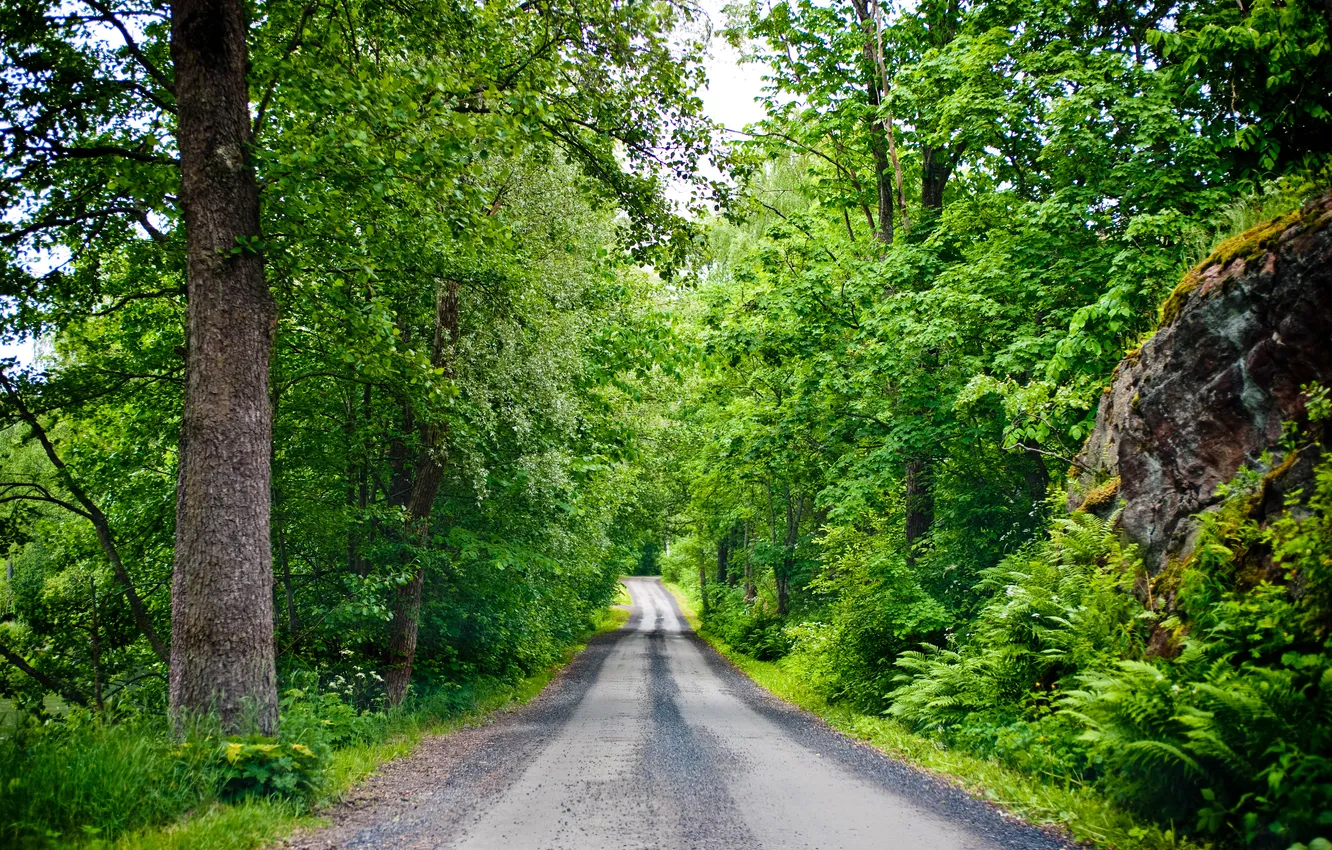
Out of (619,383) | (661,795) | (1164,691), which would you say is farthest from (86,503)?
(1164,691)

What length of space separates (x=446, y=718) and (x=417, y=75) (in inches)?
339

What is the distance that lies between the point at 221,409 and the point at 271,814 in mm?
3071

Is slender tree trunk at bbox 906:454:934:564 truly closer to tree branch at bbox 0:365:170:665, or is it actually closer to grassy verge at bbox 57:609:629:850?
grassy verge at bbox 57:609:629:850

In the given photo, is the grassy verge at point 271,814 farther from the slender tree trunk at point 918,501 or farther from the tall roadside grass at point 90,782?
the slender tree trunk at point 918,501

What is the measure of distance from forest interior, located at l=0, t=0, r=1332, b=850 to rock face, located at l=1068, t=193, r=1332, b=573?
4cm

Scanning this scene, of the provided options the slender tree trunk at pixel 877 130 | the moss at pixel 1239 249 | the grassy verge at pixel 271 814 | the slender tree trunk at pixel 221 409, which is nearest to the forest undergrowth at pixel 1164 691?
the moss at pixel 1239 249

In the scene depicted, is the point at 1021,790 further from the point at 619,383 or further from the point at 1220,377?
the point at 619,383

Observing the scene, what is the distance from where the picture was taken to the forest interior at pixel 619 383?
4.90m

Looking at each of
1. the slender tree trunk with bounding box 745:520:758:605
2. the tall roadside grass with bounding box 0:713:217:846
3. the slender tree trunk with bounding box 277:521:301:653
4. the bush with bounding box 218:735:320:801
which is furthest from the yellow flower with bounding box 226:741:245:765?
the slender tree trunk with bounding box 745:520:758:605

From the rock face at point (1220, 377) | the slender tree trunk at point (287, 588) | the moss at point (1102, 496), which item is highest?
the rock face at point (1220, 377)

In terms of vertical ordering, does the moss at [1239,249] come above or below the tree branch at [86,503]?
above

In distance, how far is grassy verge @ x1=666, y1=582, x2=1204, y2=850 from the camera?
4.48 m

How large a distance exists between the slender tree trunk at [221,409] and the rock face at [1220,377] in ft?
24.8

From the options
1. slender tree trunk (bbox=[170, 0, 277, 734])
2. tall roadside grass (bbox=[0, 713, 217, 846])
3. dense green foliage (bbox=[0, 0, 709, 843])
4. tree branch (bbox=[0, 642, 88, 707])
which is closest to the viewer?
tall roadside grass (bbox=[0, 713, 217, 846])
